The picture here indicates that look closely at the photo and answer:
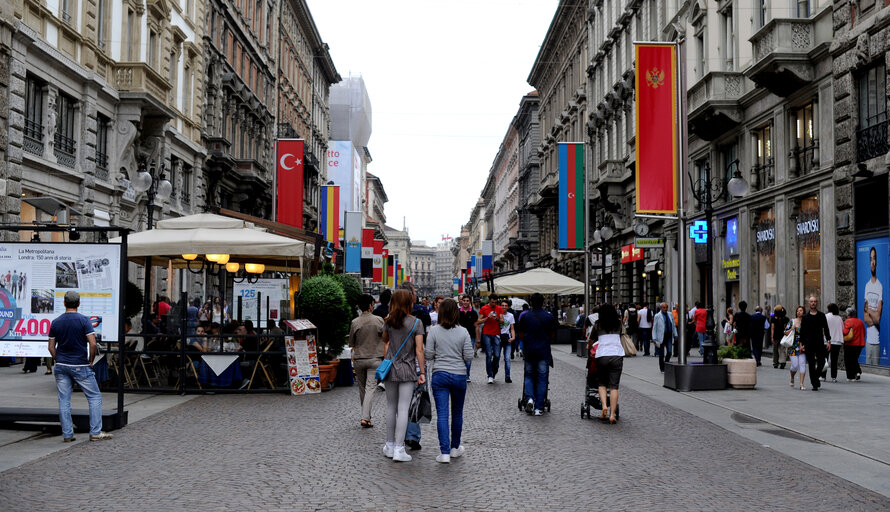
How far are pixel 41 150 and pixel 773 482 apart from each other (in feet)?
66.7

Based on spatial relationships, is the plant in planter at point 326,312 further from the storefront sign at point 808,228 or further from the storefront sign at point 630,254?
the storefront sign at point 630,254

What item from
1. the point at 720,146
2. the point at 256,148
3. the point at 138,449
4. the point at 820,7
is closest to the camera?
the point at 138,449

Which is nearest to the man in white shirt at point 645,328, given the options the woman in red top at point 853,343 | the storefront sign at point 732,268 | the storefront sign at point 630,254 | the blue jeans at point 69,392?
the storefront sign at point 732,268

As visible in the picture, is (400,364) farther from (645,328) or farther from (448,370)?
(645,328)

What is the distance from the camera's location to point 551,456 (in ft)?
31.2

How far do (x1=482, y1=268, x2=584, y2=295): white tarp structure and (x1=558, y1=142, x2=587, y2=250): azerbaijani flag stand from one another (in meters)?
4.33

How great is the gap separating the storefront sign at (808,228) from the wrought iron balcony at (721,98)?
514 cm

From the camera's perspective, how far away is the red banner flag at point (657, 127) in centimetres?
1842

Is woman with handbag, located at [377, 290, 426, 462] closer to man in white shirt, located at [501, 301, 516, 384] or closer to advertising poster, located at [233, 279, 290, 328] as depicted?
man in white shirt, located at [501, 301, 516, 384]

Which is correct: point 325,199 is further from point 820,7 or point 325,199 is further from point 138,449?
point 138,449

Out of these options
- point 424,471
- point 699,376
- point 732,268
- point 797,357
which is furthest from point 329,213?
point 424,471

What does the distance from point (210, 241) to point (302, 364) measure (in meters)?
2.76

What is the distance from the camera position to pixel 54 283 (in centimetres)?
1172

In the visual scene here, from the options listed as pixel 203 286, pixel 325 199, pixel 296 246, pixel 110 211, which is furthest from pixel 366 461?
pixel 325 199
